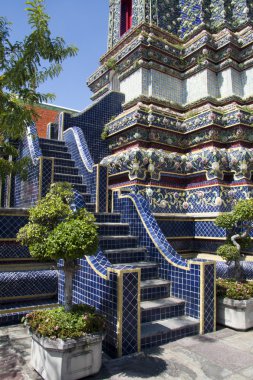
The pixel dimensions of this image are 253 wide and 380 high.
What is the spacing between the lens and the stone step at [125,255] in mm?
6989

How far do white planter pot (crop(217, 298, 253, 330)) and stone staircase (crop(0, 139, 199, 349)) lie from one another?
0.72 metres

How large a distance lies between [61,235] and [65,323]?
1166 millimetres

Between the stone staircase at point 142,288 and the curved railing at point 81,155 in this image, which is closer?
the stone staircase at point 142,288

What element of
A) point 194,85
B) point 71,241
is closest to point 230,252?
point 71,241

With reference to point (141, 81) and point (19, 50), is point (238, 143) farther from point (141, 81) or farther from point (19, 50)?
point (19, 50)

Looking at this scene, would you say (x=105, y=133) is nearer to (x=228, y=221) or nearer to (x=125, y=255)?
(x=125, y=255)

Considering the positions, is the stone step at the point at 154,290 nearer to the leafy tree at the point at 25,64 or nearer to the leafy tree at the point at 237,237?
the leafy tree at the point at 237,237

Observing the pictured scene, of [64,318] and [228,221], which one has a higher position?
[228,221]

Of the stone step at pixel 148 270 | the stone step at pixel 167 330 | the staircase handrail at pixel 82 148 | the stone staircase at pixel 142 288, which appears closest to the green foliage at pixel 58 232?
the stone step at pixel 167 330

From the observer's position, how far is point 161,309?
600 cm

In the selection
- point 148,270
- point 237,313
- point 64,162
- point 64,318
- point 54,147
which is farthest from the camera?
point 54,147

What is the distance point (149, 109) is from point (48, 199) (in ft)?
21.2

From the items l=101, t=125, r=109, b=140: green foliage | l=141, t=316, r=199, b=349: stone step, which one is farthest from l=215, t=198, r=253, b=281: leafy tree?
l=101, t=125, r=109, b=140: green foliage

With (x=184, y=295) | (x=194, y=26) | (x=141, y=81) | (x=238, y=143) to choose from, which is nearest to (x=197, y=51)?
(x=194, y=26)
